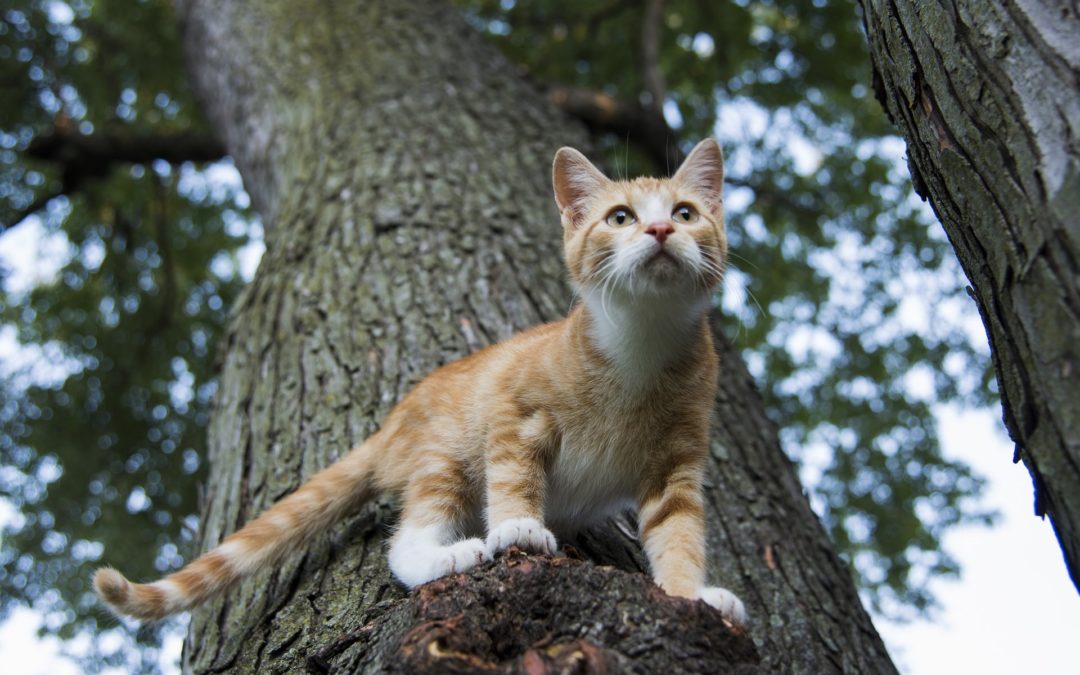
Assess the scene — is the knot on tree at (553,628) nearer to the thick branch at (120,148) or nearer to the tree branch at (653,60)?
the tree branch at (653,60)

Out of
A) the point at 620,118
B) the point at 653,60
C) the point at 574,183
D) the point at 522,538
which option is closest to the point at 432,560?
the point at 522,538

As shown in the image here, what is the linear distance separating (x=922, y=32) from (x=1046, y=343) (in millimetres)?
707

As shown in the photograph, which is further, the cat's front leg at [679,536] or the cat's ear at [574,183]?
the cat's ear at [574,183]

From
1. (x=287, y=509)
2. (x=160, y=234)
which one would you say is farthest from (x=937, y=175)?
(x=160, y=234)

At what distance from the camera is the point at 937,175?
5.90 feet

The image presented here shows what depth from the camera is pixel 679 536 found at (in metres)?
2.48

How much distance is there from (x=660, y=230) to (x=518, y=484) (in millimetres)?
874

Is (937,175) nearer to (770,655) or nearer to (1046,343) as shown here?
(1046,343)

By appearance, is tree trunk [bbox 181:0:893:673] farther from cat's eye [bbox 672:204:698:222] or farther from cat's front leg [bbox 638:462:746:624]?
cat's eye [bbox 672:204:698:222]

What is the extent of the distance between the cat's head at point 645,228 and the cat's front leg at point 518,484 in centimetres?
52

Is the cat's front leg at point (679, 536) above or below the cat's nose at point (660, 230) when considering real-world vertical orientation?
below

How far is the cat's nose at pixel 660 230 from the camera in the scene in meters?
2.71

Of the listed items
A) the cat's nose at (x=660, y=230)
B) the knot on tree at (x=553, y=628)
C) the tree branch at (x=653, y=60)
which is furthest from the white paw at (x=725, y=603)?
the tree branch at (x=653, y=60)

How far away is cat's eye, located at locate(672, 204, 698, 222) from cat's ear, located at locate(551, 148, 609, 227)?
1.20 feet
